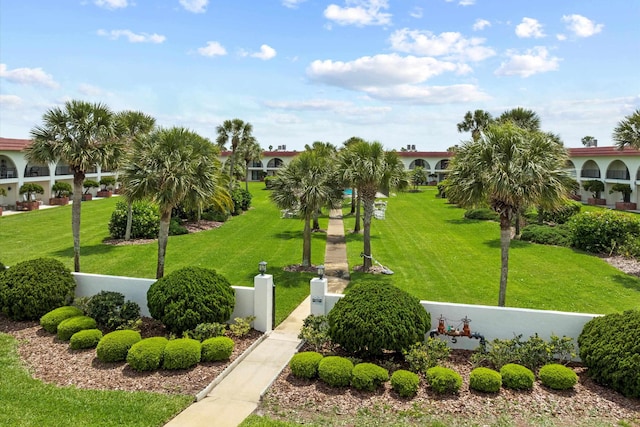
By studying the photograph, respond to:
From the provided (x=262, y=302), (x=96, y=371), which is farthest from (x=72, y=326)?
(x=262, y=302)

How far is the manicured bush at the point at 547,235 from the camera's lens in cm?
2541

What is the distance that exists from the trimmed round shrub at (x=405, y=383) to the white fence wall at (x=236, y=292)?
14.7 feet

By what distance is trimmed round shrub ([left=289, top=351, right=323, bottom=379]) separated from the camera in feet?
31.2

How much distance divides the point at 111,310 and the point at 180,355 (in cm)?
361

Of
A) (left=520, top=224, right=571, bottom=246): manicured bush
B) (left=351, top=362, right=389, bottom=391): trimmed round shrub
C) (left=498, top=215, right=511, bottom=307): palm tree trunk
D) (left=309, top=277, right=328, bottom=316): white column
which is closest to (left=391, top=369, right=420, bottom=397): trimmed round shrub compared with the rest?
(left=351, top=362, right=389, bottom=391): trimmed round shrub

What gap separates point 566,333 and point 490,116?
142 feet

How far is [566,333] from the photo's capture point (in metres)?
10.6

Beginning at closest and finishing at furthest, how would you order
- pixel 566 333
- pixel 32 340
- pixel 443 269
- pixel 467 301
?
pixel 566 333
pixel 32 340
pixel 467 301
pixel 443 269

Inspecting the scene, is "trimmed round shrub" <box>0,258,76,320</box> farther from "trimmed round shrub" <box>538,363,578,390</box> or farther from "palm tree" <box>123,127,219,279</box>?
"trimmed round shrub" <box>538,363,578,390</box>

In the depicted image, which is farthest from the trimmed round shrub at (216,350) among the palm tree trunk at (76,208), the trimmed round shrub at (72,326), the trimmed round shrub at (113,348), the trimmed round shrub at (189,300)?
the palm tree trunk at (76,208)

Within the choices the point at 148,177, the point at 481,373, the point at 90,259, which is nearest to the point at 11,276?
the point at 148,177

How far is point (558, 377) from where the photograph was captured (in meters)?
9.04

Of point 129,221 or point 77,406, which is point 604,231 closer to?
point 77,406

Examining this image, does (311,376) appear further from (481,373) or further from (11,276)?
(11,276)
